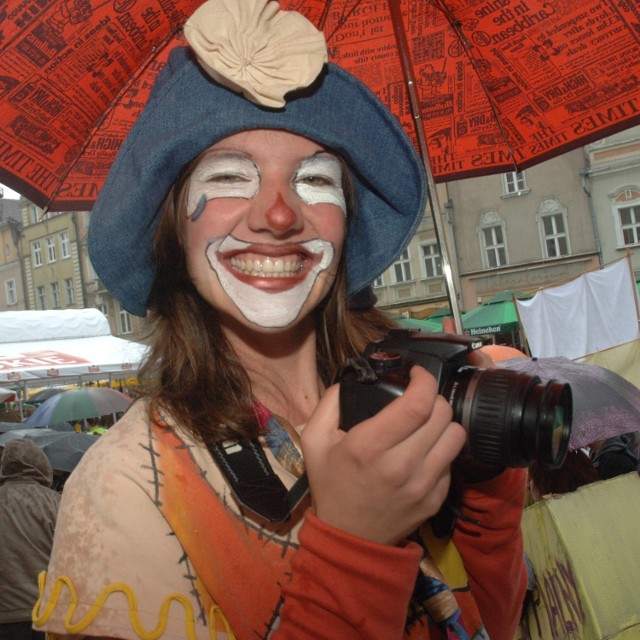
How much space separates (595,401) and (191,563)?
2949mm

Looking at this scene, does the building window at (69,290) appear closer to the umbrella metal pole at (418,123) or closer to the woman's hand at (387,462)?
the umbrella metal pole at (418,123)

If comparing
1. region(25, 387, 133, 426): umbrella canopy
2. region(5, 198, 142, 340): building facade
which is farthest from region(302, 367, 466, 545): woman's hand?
region(5, 198, 142, 340): building facade

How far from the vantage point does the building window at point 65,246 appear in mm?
32384

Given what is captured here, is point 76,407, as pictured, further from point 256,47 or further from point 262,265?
point 256,47

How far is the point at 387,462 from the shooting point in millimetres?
906

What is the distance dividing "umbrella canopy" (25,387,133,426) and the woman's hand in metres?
8.16

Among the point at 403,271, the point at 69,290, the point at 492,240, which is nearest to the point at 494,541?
the point at 492,240

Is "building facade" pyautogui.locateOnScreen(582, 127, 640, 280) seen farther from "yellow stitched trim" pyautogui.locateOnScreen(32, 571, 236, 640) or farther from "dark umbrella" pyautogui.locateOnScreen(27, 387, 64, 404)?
"yellow stitched trim" pyautogui.locateOnScreen(32, 571, 236, 640)

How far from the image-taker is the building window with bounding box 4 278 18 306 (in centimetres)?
3656

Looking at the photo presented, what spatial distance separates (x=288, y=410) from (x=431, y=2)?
144 centimetres

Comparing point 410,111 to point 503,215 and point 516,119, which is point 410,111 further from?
point 503,215

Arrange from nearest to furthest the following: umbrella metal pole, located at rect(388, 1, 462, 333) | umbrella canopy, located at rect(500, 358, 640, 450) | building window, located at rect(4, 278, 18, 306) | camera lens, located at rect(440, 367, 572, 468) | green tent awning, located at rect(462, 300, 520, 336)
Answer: camera lens, located at rect(440, 367, 572, 468)
umbrella metal pole, located at rect(388, 1, 462, 333)
umbrella canopy, located at rect(500, 358, 640, 450)
green tent awning, located at rect(462, 300, 520, 336)
building window, located at rect(4, 278, 18, 306)

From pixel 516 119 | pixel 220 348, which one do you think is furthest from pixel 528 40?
pixel 220 348

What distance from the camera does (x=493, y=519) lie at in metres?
1.25
